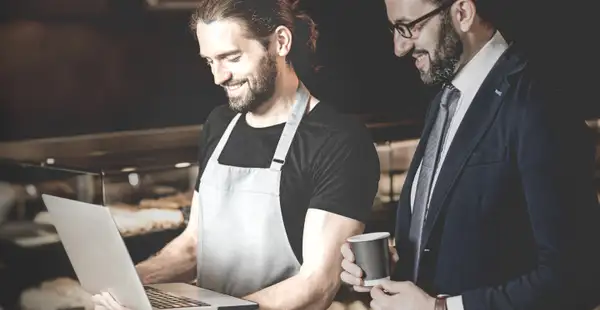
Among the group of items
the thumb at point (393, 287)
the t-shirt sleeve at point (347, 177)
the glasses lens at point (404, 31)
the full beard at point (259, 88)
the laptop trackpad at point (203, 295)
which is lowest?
the thumb at point (393, 287)

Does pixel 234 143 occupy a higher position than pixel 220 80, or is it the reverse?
pixel 220 80

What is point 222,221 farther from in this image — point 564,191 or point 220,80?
point 564,191

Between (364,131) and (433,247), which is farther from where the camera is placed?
(364,131)

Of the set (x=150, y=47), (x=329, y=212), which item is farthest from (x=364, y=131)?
(x=150, y=47)

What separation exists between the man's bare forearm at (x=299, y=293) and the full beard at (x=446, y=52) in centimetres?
67

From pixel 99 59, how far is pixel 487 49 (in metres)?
1.10

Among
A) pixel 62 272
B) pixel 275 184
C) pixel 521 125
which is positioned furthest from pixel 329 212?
pixel 62 272

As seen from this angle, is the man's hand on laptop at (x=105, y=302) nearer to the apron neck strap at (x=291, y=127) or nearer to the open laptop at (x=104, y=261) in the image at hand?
the open laptop at (x=104, y=261)

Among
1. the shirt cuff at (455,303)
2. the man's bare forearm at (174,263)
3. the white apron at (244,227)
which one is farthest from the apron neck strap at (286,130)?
the shirt cuff at (455,303)

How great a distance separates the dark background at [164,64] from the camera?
2656mm

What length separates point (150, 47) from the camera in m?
2.75

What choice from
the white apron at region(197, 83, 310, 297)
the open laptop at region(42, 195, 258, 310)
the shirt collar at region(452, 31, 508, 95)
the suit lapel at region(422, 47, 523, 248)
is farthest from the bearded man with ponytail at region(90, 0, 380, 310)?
the shirt collar at region(452, 31, 508, 95)

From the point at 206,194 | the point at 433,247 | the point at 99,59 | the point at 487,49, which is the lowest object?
the point at 433,247

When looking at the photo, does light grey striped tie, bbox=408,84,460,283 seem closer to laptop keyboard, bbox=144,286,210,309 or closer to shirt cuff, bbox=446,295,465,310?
shirt cuff, bbox=446,295,465,310
